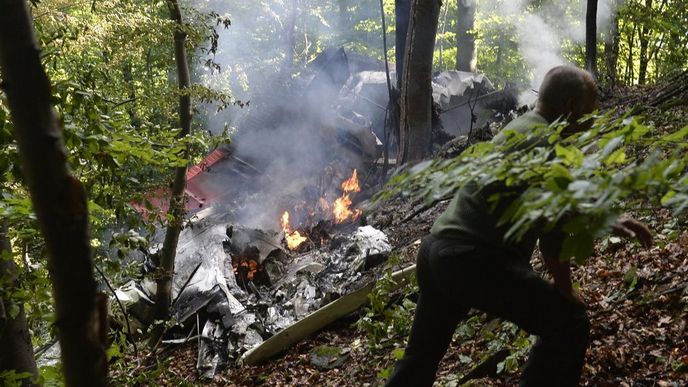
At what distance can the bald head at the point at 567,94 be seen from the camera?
3.35m

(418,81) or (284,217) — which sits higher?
(418,81)

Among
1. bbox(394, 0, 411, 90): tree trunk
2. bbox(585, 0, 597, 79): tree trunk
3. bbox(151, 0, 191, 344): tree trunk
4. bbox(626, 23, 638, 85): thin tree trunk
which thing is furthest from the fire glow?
bbox(626, 23, 638, 85): thin tree trunk

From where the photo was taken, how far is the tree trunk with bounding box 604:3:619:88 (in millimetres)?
13820

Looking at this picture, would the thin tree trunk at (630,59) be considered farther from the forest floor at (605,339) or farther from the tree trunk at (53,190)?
the tree trunk at (53,190)

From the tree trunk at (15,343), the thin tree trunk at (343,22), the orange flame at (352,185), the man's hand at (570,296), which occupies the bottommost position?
the orange flame at (352,185)

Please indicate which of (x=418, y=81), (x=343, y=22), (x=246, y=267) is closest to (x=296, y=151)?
(x=418, y=81)

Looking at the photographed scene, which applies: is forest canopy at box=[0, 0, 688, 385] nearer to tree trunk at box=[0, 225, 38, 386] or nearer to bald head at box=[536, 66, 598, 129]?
tree trunk at box=[0, 225, 38, 386]

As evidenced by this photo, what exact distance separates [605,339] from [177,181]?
23.0ft

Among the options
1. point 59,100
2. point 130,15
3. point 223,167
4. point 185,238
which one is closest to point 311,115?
point 223,167

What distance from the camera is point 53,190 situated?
1193 millimetres

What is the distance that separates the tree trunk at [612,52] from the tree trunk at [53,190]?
14.1 m

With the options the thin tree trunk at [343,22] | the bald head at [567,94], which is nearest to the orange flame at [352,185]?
the bald head at [567,94]

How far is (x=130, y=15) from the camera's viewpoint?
8.37 m

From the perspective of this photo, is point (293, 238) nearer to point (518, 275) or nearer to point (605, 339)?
point (605, 339)
